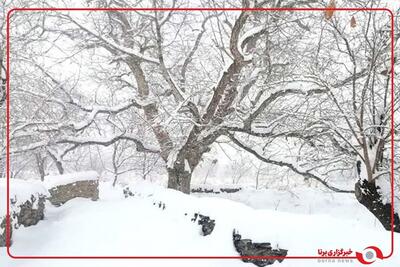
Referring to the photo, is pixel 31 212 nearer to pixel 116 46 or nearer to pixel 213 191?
pixel 116 46

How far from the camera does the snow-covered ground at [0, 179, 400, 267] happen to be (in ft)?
18.6

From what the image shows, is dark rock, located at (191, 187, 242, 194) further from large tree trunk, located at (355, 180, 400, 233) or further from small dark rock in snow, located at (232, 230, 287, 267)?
small dark rock in snow, located at (232, 230, 287, 267)

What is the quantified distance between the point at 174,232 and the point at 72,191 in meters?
8.98

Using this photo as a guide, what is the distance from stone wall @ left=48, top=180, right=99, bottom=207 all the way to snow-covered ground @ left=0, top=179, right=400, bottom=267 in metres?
1.19

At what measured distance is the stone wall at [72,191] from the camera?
1523cm

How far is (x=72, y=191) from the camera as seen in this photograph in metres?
16.2

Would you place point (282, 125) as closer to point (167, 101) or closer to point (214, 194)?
point (167, 101)

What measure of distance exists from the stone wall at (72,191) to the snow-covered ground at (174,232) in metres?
1.19

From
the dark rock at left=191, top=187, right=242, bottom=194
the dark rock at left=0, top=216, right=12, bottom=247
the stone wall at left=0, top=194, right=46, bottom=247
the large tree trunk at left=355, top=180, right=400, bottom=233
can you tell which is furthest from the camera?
the dark rock at left=191, top=187, right=242, bottom=194

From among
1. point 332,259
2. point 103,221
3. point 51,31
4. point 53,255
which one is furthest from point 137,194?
point 332,259

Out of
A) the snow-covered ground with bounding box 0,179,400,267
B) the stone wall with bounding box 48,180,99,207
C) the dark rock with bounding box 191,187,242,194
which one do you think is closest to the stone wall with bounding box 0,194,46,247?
the snow-covered ground with bounding box 0,179,400,267

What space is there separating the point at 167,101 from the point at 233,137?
3.41 m

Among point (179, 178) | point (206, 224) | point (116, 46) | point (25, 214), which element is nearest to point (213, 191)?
point (179, 178)

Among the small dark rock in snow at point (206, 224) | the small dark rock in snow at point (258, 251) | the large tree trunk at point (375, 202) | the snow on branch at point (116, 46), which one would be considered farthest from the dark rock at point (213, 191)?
the small dark rock in snow at point (258, 251)
